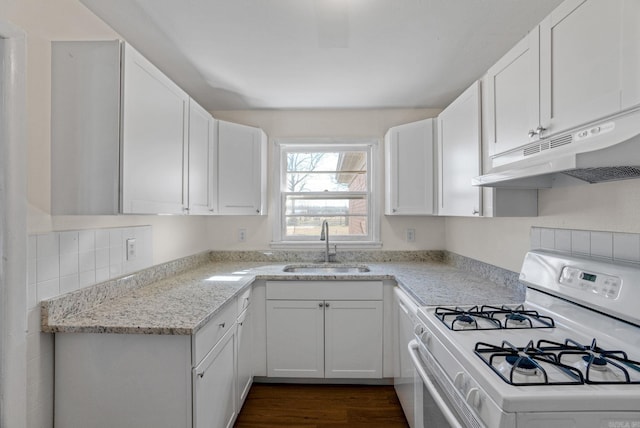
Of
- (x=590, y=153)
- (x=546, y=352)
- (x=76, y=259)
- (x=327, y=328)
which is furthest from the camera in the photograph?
(x=327, y=328)

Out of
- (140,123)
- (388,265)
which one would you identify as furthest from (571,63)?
(388,265)

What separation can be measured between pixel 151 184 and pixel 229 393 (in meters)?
1.20

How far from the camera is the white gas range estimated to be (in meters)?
0.74

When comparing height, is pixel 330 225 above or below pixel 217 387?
above

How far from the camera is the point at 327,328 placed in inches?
88.0

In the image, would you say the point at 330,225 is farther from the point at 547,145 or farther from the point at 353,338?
the point at 547,145

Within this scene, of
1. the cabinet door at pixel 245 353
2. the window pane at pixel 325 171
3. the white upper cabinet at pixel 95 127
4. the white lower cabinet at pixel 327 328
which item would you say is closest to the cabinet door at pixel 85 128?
the white upper cabinet at pixel 95 127

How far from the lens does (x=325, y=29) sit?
1608mm

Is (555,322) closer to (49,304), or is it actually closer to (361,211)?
(361,211)

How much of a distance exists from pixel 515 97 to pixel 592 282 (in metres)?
0.80

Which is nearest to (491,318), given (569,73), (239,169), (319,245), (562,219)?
(562,219)

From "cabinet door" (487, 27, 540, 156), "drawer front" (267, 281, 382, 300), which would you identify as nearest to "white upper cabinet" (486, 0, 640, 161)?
"cabinet door" (487, 27, 540, 156)

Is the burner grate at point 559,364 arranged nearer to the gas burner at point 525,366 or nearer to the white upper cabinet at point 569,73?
the gas burner at point 525,366

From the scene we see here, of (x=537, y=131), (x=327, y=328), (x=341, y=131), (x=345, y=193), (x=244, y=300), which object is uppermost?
(x=341, y=131)
